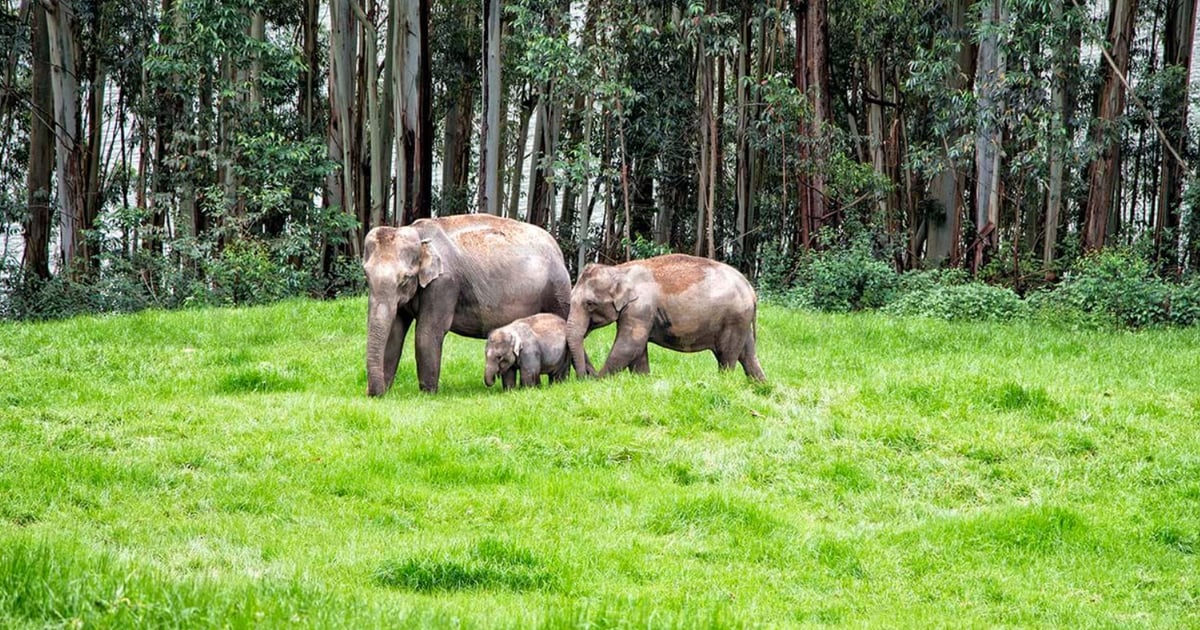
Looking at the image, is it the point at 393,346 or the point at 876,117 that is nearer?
the point at 393,346

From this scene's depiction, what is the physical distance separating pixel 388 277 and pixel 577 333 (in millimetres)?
1806

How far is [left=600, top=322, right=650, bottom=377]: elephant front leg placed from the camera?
11945 millimetres

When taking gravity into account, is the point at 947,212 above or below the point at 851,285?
above

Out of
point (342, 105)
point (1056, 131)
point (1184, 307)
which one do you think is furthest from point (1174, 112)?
point (342, 105)

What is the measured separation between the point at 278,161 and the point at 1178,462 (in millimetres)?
18045

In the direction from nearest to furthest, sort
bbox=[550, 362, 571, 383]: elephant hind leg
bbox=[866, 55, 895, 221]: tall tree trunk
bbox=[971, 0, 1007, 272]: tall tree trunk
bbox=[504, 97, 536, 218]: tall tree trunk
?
bbox=[550, 362, 571, 383]: elephant hind leg → bbox=[971, 0, 1007, 272]: tall tree trunk → bbox=[866, 55, 895, 221]: tall tree trunk → bbox=[504, 97, 536, 218]: tall tree trunk

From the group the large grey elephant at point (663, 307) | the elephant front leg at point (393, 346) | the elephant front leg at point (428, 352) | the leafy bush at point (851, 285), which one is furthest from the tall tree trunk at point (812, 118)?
the elephant front leg at point (428, 352)

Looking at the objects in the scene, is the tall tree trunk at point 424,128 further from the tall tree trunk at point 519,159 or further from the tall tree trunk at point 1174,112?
the tall tree trunk at point 1174,112

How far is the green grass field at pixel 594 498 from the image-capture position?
593 centimetres

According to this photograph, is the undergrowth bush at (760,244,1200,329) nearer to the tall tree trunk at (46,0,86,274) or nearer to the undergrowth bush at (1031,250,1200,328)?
the undergrowth bush at (1031,250,1200,328)

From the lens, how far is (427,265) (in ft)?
39.3

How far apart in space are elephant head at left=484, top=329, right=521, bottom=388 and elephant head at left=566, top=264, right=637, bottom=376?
0.59 m

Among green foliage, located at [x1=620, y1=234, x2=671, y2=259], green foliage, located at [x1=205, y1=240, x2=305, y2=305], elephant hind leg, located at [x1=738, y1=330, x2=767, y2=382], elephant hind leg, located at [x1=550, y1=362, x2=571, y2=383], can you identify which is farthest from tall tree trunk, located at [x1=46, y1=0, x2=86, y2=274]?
elephant hind leg, located at [x1=738, y1=330, x2=767, y2=382]

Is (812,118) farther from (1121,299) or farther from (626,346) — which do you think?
(626,346)
